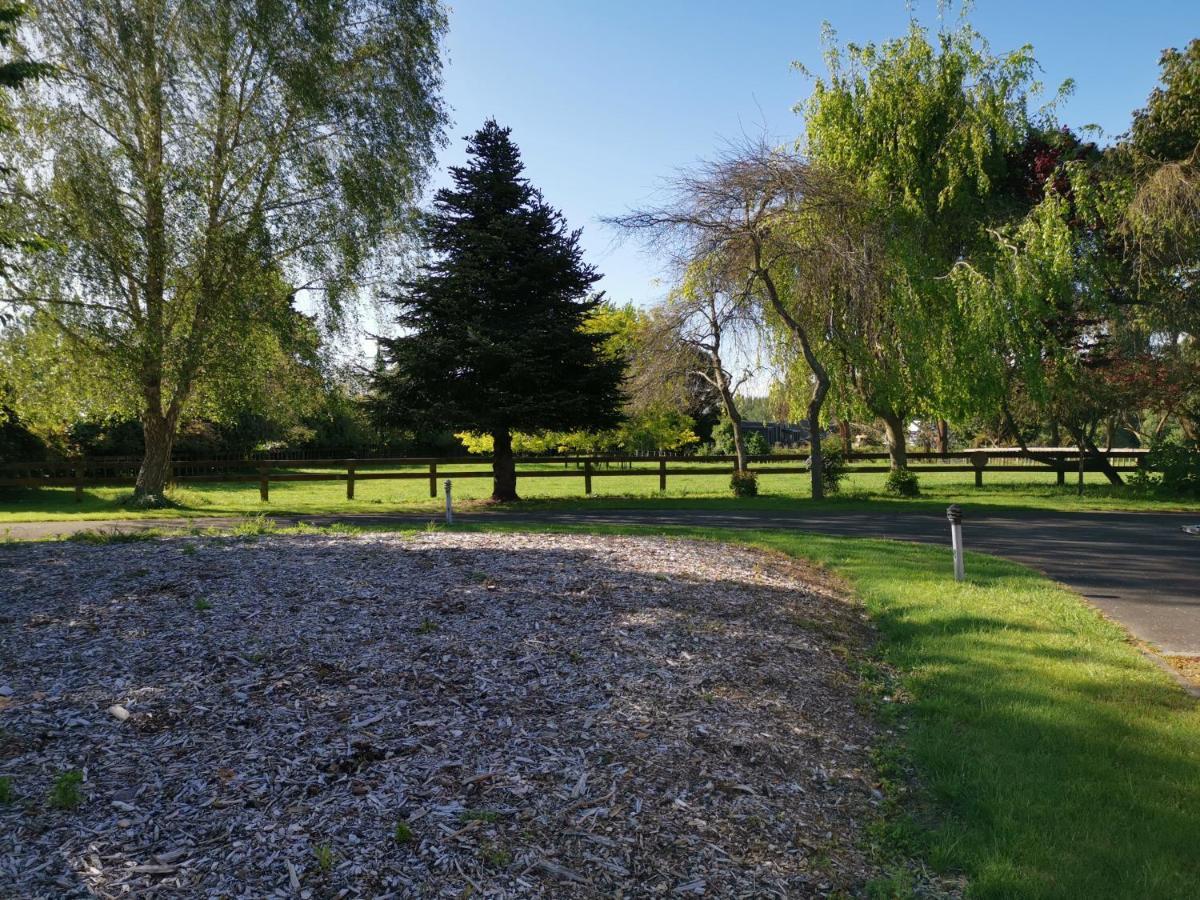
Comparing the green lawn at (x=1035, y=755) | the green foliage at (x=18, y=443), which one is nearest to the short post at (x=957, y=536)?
the green lawn at (x=1035, y=755)

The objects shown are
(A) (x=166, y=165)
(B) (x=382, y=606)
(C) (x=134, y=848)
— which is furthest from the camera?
(A) (x=166, y=165)

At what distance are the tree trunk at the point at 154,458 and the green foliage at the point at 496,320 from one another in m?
4.81

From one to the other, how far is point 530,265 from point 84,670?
15912 millimetres

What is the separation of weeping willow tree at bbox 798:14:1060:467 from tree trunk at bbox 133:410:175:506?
1653cm

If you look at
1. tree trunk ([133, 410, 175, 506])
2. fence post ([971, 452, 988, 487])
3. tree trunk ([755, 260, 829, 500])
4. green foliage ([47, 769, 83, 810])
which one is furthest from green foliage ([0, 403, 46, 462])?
fence post ([971, 452, 988, 487])

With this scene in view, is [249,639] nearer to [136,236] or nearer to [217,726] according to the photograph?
[217,726]

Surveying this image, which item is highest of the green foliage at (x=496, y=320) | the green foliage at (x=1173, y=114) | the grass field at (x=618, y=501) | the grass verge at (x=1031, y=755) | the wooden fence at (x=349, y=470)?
the green foliage at (x=1173, y=114)

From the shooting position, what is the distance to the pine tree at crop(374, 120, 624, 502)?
62.4 ft

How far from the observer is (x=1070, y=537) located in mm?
13344

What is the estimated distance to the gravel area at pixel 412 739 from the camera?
302cm

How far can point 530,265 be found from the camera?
19.3m

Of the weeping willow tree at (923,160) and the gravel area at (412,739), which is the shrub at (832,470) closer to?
the weeping willow tree at (923,160)

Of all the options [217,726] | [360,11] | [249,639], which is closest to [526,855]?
[217,726]

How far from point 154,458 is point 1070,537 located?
62.9 feet
